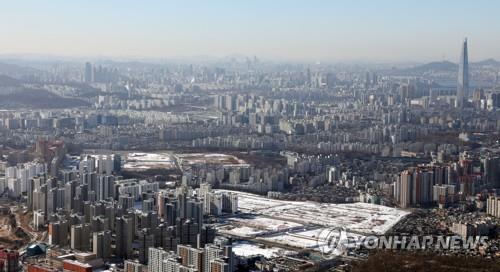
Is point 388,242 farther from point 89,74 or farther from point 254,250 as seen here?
point 89,74

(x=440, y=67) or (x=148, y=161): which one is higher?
(x=440, y=67)

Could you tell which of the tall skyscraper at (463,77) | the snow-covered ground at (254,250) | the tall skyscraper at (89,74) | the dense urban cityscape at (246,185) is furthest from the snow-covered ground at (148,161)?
the tall skyscraper at (89,74)

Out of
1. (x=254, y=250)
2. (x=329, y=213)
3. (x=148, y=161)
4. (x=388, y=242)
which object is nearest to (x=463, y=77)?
(x=148, y=161)

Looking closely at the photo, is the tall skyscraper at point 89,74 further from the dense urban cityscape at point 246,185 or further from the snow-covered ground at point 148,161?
the snow-covered ground at point 148,161

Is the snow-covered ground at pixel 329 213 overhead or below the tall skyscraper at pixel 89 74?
below

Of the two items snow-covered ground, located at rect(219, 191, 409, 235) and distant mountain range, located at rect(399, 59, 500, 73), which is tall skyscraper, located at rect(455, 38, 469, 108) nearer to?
distant mountain range, located at rect(399, 59, 500, 73)

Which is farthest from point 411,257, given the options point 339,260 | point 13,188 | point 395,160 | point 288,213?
point 395,160

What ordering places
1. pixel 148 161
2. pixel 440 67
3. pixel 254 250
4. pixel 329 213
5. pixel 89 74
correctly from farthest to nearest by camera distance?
pixel 440 67 → pixel 89 74 → pixel 148 161 → pixel 329 213 → pixel 254 250

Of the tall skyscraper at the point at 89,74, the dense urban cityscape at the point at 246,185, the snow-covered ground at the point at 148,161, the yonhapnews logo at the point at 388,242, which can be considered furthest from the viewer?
the tall skyscraper at the point at 89,74
